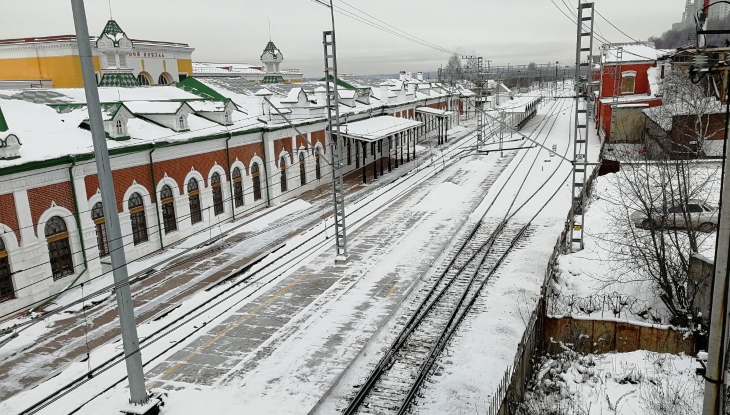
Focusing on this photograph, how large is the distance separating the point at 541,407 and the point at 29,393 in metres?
10.2

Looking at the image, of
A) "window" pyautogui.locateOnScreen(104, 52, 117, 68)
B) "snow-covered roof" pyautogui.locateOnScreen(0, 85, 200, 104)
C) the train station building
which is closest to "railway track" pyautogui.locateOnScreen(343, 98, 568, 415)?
the train station building

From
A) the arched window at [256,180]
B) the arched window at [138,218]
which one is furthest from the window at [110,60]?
the arched window at [138,218]

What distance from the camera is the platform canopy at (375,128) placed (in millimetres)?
31047

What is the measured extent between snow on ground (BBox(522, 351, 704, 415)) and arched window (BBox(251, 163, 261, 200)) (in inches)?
674

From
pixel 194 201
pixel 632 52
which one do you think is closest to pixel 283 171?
pixel 194 201

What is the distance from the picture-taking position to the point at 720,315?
5391mm

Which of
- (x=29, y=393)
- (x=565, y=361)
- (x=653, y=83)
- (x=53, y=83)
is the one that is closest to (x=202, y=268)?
(x=29, y=393)

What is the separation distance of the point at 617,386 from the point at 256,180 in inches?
760

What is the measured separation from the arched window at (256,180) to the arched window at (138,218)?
6.92 m

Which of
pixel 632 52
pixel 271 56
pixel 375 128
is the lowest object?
pixel 375 128

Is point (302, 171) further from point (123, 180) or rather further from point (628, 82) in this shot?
point (628, 82)

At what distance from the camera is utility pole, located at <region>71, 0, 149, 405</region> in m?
7.96

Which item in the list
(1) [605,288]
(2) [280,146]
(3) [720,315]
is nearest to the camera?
(3) [720,315]

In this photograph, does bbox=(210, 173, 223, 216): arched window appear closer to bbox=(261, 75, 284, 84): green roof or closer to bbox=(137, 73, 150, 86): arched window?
bbox=(137, 73, 150, 86): arched window
